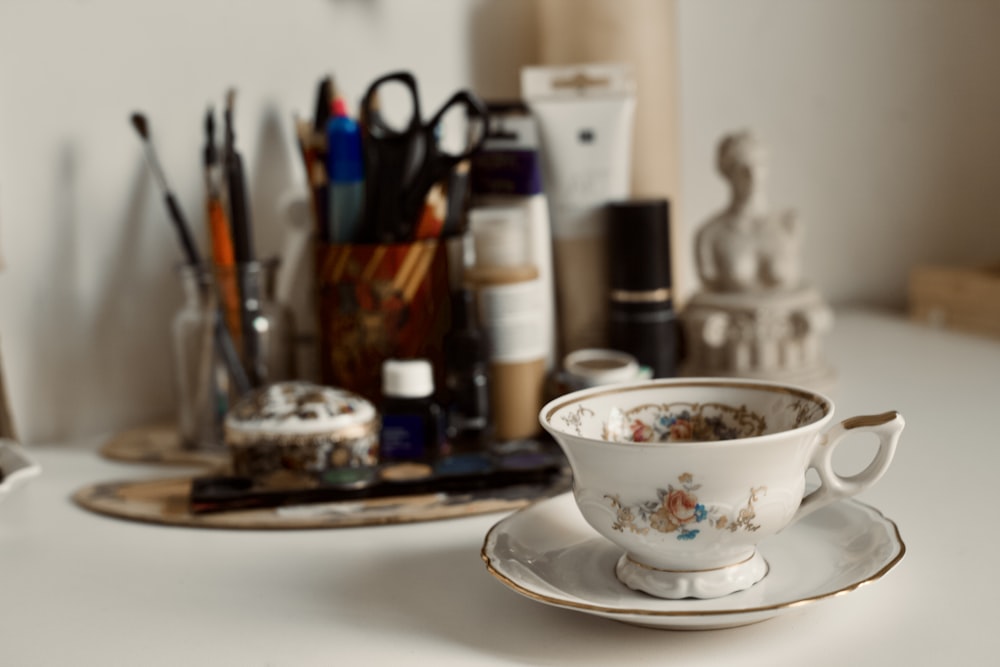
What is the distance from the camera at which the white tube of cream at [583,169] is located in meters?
0.82

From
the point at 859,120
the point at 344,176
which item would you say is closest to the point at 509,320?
the point at 344,176

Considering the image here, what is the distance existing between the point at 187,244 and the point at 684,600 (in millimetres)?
458

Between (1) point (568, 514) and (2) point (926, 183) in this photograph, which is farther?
(2) point (926, 183)

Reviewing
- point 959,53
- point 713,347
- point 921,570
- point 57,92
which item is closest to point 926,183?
point 959,53

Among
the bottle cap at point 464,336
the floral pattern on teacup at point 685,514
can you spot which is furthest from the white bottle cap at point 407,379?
the floral pattern on teacup at point 685,514

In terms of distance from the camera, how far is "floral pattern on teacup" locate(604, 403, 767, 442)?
508 millimetres

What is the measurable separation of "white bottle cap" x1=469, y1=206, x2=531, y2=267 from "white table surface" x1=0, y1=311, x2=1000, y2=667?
0.68 feet

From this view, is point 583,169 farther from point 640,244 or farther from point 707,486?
point 707,486

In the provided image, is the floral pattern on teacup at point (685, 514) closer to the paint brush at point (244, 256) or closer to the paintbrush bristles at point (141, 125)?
the paint brush at point (244, 256)

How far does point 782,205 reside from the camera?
112cm

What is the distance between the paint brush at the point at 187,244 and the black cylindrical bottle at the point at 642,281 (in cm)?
27

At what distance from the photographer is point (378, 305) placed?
0.73 metres

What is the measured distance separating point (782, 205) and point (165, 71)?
0.62 meters

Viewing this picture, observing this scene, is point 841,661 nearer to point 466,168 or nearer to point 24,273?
point 466,168
